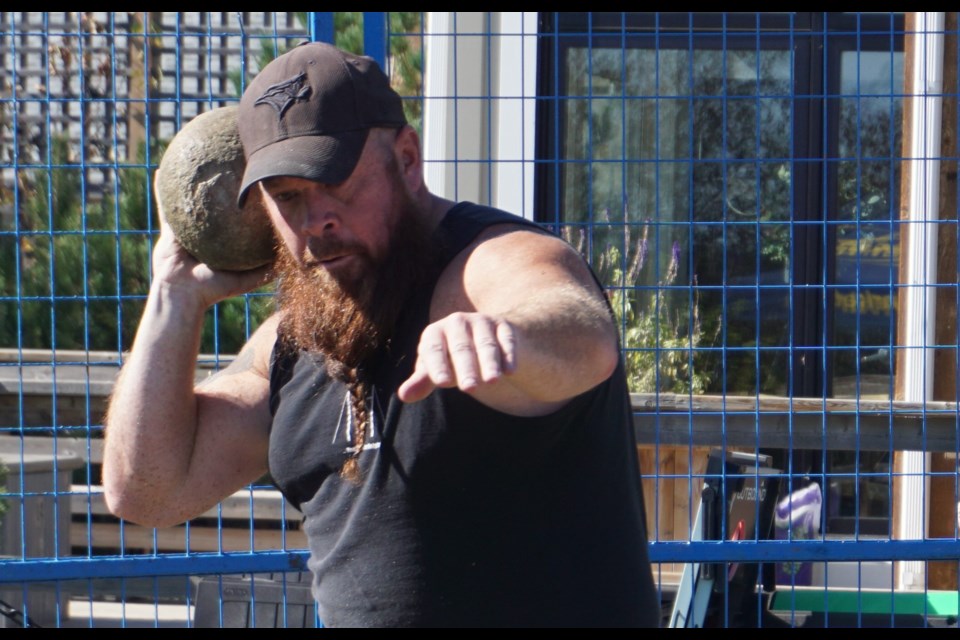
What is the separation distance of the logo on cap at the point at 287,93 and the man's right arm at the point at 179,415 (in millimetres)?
481

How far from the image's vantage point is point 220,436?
249cm

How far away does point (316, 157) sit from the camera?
83.3 inches

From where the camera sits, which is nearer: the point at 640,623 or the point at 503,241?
the point at 503,241

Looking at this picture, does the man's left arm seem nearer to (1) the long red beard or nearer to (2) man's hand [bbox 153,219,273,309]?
(1) the long red beard

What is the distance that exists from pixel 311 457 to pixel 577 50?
422cm

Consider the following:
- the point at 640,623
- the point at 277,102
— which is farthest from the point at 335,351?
the point at 640,623

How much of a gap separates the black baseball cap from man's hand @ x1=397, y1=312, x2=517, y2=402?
628mm

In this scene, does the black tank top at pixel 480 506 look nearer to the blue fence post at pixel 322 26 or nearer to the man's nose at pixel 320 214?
the man's nose at pixel 320 214

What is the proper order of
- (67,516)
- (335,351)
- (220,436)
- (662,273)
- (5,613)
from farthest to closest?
(662,273) → (67,516) → (5,613) → (220,436) → (335,351)

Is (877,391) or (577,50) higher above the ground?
(577,50)

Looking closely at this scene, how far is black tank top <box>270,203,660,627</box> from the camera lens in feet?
6.63

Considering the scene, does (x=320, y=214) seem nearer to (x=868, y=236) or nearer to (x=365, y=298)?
(x=365, y=298)

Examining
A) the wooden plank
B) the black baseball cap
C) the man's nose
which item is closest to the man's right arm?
the black baseball cap

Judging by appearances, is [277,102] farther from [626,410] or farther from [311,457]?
[626,410]
